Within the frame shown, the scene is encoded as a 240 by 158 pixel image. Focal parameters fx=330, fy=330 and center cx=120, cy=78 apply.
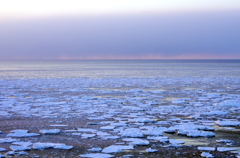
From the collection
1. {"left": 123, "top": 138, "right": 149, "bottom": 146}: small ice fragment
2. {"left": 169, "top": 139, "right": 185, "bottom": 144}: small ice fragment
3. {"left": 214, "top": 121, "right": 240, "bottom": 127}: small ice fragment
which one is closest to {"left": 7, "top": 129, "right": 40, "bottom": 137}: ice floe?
{"left": 123, "top": 138, "right": 149, "bottom": 146}: small ice fragment

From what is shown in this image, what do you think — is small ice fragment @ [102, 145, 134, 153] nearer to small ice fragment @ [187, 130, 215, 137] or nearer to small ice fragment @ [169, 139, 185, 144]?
small ice fragment @ [169, 139, 185, 144]

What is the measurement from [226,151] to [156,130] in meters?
1.72

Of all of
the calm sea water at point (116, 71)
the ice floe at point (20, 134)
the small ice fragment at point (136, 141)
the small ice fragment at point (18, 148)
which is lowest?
the calm sea water at point (116, 71)

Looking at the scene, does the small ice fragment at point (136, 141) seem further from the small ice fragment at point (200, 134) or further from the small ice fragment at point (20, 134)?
the small ice fragment at point (20, 134)

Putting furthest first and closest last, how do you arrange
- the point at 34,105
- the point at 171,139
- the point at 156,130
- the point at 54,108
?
the point at 34,105, the point at 54,108, the point at 156,130, the point at 171,139

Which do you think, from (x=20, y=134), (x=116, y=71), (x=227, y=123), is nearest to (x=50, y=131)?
(x=20, y=134)

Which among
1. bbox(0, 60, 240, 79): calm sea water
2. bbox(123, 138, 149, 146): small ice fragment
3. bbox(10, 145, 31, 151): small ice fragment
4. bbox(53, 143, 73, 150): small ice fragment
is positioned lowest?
bbox(0, 60, 240, 79): calm sea water

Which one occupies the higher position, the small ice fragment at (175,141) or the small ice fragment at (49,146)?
the small ice fragment at (49,146)

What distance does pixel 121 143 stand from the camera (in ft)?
18.0

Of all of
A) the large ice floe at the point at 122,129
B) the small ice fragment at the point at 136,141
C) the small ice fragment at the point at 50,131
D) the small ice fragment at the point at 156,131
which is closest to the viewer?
the large ice floe at the point at 122,129

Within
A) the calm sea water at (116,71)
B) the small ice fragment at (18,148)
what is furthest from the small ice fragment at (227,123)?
the calm sea water at (116,71)

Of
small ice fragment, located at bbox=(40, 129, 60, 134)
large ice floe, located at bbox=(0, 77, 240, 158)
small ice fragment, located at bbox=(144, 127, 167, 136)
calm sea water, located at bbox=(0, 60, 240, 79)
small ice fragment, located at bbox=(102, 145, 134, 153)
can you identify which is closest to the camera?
small ice fragment, located at bbox=(102, 145, 134, 153)

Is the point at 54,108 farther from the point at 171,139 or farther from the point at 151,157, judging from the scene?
the point at 151,157

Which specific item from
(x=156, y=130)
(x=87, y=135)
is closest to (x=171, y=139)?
(x=156, y=130)
